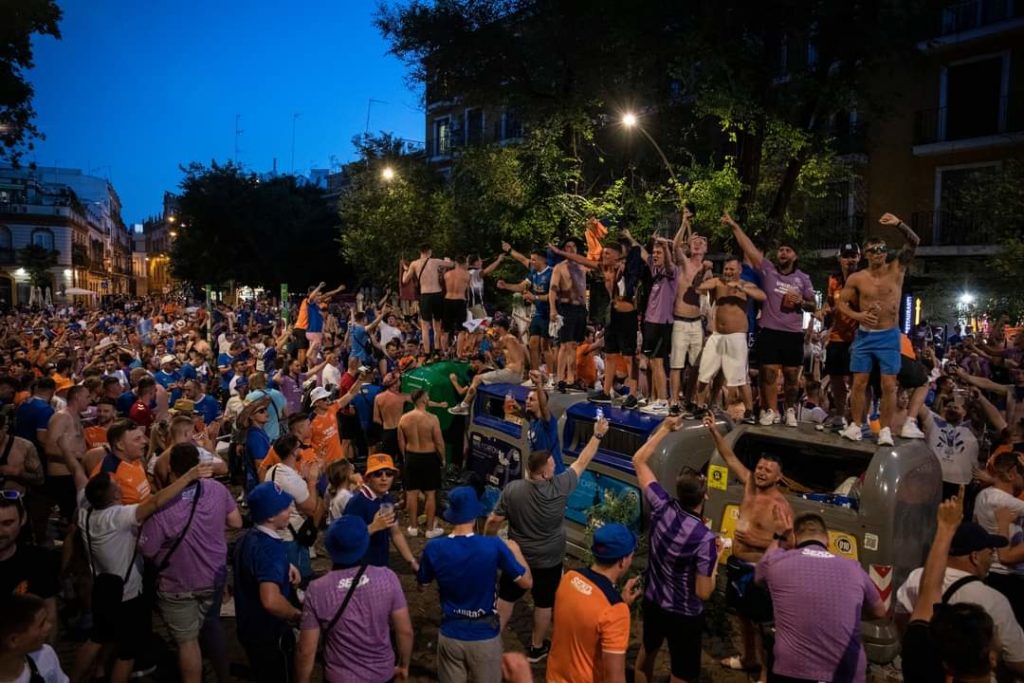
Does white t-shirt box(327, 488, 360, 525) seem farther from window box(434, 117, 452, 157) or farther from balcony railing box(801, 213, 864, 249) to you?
window box(434, 117, 452, 157)

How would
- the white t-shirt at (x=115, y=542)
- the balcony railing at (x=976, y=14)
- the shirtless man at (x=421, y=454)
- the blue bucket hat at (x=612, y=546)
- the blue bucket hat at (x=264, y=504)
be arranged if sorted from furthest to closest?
the balcony railing at (x=976, y=14), the shirtless man at (x=421, y=454), the white t-shirt at (x=115, y=542), the blue bucket hat at (x=264, y=504), the blue bucket hat at (x=612, y=546)

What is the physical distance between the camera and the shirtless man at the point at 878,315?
6836mm

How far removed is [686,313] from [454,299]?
5.93 metres

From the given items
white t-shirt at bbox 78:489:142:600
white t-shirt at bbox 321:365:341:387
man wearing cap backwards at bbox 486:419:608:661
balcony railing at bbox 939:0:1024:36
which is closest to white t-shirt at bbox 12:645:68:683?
white t-shirt at bbox 78:489:142:600

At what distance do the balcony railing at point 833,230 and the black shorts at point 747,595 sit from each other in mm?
18718

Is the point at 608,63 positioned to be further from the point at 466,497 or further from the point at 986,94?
the point at 466,497

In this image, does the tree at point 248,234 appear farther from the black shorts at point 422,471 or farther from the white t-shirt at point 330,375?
the black shorts at point 422,471

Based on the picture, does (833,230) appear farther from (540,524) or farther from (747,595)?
(540,524)

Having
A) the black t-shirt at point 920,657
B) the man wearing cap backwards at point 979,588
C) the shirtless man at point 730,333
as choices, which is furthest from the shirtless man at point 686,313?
the black t-shirt at point 920,657

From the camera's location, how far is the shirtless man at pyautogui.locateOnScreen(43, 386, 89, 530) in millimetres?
7117

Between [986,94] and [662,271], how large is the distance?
19063mm

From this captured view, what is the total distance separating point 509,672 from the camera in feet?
11.9

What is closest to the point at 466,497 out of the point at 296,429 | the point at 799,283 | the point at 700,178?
the point at 296,429

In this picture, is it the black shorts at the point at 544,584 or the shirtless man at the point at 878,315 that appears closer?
the black shorts at the point at 544,584
